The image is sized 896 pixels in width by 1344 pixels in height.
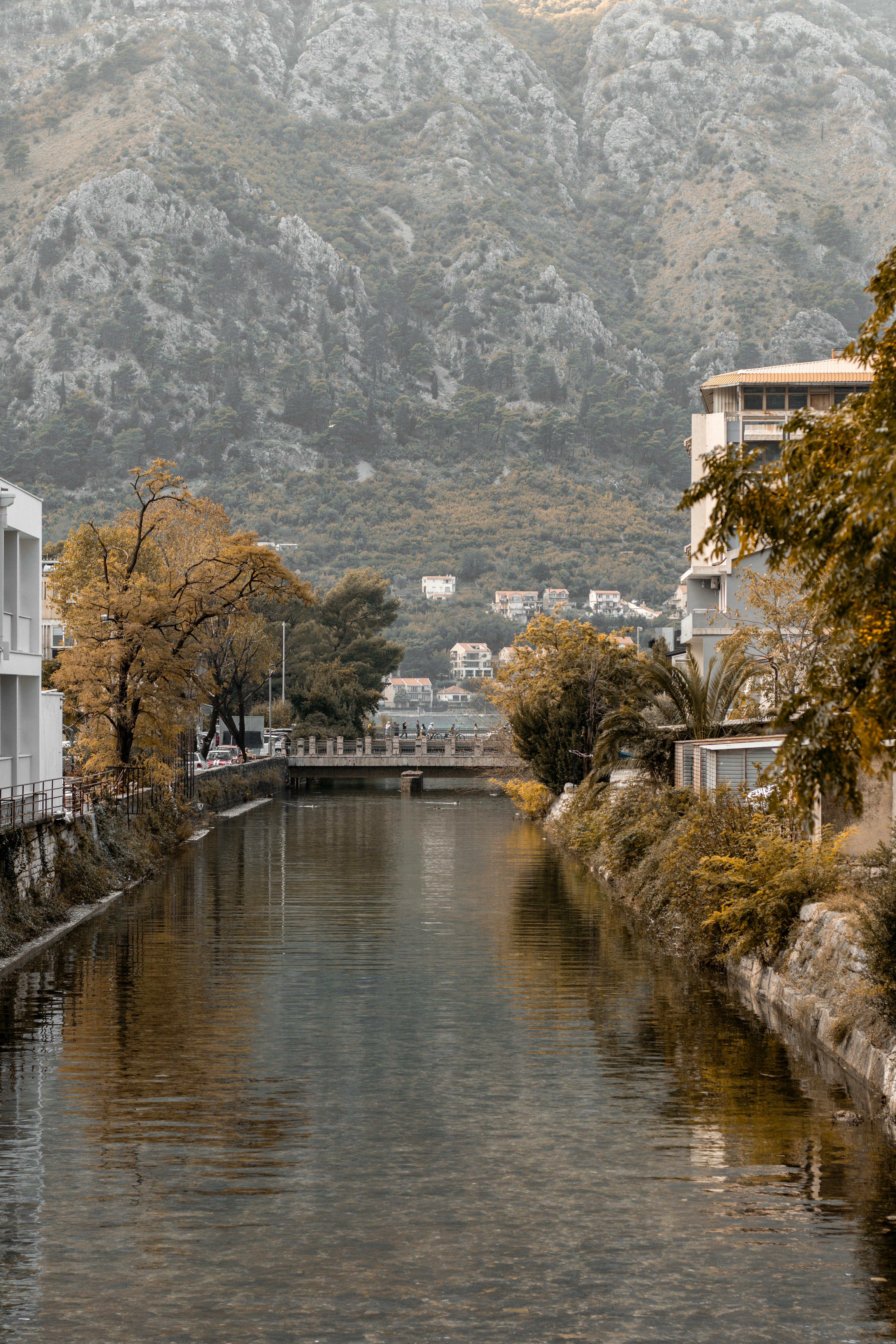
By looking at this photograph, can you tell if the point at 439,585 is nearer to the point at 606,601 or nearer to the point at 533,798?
the point at 606,601

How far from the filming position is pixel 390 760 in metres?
103

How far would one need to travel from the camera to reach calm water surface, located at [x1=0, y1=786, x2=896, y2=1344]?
1086cm

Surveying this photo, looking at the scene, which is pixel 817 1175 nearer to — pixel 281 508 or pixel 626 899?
pixel 626 899

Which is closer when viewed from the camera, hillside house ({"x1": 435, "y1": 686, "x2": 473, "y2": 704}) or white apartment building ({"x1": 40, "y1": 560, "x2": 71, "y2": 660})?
white apartment building ({"x1": 40, "y1": 560, "x2": 71, "y2": 660})

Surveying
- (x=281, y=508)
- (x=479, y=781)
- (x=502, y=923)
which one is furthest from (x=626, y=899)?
(x=281, y=508)

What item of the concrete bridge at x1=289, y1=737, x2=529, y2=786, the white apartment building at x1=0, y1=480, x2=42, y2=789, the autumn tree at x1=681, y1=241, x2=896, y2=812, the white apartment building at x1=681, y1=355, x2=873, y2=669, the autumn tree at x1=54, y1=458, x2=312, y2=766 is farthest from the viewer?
the concrete bridge at x1=289, y1=737, x2=529, y2=786

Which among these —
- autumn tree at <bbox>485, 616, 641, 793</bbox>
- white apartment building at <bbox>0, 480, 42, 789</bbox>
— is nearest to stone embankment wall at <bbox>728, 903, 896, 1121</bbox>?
white apartment building at <bbox>0, 480, 42, 789</bbox>

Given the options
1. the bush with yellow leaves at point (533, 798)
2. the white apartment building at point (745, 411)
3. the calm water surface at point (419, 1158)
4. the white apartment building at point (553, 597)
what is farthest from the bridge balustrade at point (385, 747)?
the calm water surface at point (419, 1158)

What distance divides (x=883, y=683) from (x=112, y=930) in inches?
958

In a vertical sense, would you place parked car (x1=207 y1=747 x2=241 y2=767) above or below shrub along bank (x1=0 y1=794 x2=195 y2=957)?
above

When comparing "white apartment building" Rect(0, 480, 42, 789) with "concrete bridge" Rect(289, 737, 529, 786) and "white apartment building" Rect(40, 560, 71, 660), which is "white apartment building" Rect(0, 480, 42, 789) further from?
"concrete bridge" Rect(289, 737, 529, 786)

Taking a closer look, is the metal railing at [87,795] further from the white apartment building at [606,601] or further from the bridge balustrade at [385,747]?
the white apartment building at [606,601]

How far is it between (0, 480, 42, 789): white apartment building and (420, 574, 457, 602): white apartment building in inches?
6067

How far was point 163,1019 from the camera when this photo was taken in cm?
2214
